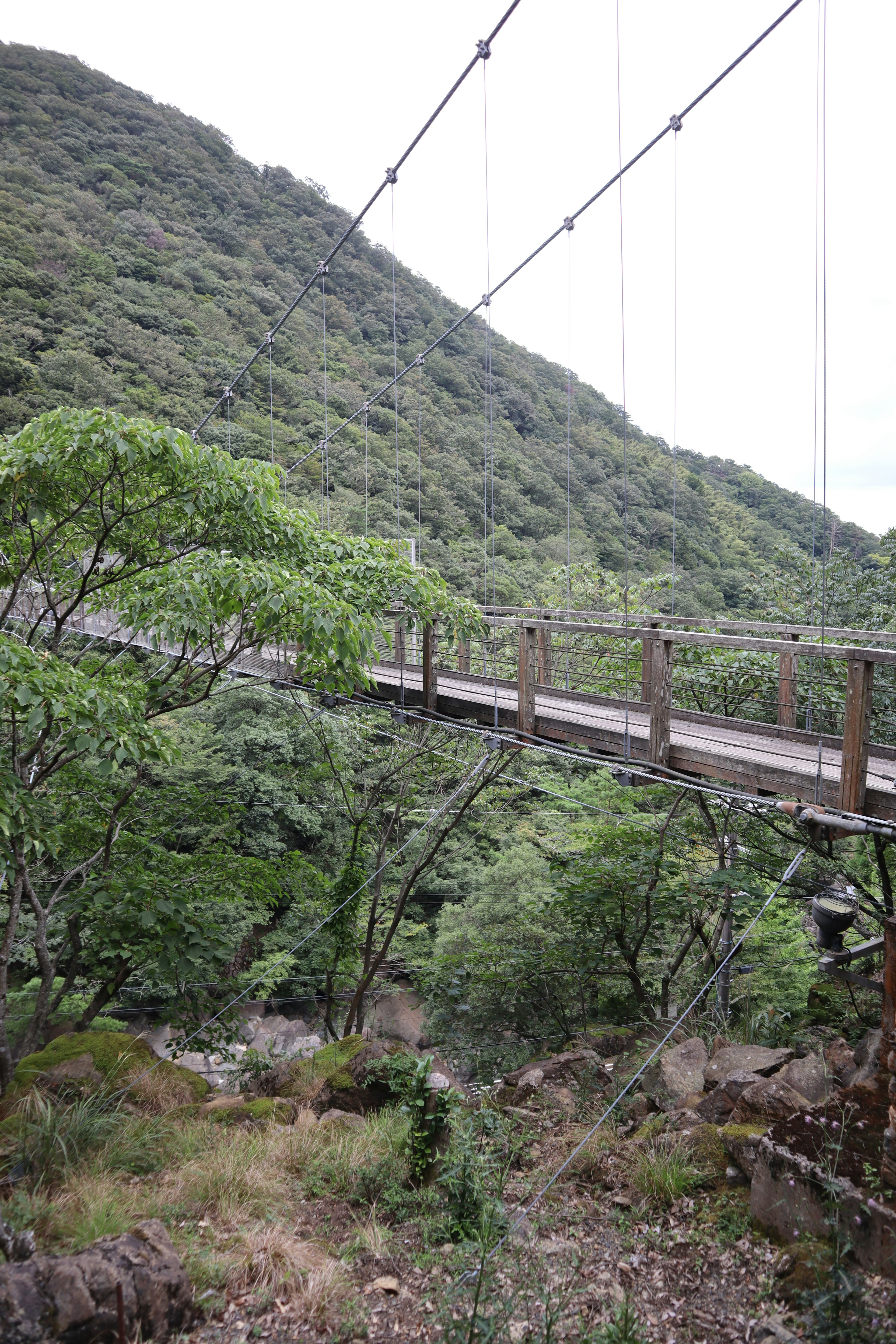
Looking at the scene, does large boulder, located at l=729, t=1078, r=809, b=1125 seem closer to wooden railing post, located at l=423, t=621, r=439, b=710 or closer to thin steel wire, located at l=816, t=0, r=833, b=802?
thin steel wire, located at l=816, t=0, r=833, b=802

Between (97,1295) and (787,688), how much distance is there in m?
4.25

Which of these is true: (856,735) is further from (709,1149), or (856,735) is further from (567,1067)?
(567,1067)

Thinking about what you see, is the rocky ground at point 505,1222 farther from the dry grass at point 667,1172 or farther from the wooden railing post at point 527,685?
the wooden railing post at point 527,685

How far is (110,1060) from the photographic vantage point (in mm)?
4039

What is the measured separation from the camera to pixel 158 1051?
35.5ft

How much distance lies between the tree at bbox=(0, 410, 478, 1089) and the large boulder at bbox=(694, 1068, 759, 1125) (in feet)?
8.42

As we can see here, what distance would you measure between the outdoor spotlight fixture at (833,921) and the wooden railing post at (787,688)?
1.41m

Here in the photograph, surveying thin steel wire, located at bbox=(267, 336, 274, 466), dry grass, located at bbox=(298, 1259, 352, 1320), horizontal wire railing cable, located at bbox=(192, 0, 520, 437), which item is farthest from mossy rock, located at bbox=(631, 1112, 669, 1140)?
thin steel wire, located at bbox=(267, 336, 274, 466)

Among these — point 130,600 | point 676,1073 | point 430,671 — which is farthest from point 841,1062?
point 130,600

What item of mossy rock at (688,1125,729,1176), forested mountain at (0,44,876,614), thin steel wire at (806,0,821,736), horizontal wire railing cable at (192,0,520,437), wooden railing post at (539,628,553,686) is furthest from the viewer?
forested mountain at (0,44,876,614)

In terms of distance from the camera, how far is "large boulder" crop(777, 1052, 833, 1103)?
314 cm

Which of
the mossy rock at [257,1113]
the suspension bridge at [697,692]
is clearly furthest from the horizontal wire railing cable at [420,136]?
the mossy rock at [257,1113]

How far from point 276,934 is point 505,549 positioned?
11.9m

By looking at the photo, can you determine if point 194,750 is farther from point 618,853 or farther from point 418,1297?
point 418,1297
